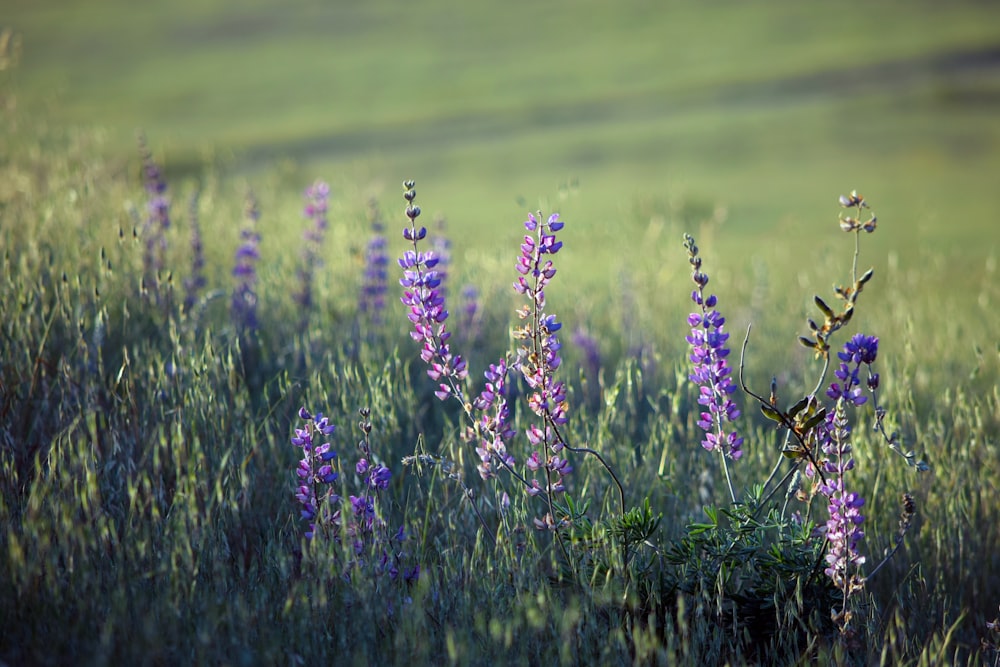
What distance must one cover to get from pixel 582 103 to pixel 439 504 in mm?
8519

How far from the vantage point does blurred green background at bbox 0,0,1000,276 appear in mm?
6293

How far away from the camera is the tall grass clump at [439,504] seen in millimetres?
1413

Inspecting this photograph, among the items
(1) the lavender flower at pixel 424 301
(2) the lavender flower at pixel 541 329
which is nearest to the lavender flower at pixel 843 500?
(2) the lavender flower at pixel 541 329

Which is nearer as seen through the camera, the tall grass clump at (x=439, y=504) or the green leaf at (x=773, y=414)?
the tall grass clump at (x=439, y=504)

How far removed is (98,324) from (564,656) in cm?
126

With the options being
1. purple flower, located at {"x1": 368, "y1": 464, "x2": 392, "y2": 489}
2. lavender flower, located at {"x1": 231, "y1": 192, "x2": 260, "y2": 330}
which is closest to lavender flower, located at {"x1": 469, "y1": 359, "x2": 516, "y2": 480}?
purple flower, located at {"x1": 368, "y1": 464, "x2": 392, "y2": 489}

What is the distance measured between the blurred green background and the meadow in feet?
0.30

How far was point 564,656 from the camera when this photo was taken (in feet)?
4.08

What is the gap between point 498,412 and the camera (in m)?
1.65

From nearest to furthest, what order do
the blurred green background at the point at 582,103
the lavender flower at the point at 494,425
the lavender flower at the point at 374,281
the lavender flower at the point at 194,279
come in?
1. the lavender flower at the point at 494,425
2. the lavender flower at the point at 194,279
3. the lavender flower at the point at 374,281
4. the blurred green background at the point at 582,103

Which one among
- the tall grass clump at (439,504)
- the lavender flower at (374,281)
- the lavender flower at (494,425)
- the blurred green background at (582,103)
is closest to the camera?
the tall grass clump at (439,504)

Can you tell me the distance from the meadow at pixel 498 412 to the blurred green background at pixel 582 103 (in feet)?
0.30

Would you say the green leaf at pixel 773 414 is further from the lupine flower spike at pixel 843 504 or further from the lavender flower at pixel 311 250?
the lavender flower at pixel 311 250

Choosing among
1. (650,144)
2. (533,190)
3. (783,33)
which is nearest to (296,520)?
(533,190)
